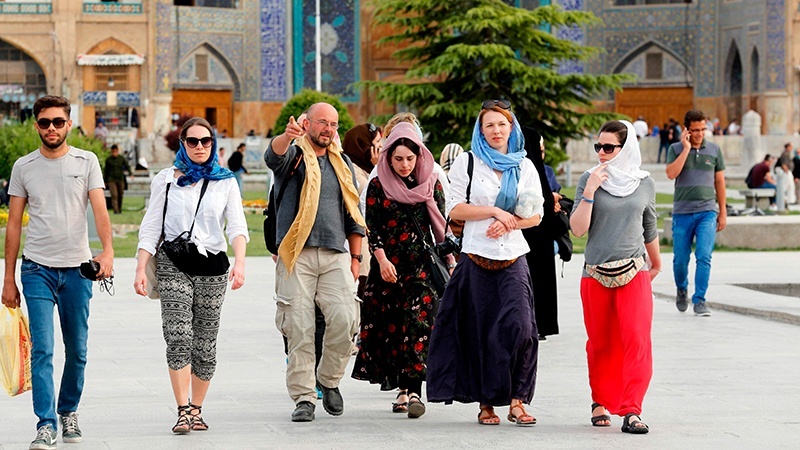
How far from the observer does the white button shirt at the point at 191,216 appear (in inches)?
286

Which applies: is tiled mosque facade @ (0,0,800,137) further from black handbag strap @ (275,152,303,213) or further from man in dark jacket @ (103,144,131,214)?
black handbag strap @ (275,152,303,213)

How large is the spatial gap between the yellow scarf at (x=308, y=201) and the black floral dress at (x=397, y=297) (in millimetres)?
217

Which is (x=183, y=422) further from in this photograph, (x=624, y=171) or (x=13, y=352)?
(x=624, y=171)

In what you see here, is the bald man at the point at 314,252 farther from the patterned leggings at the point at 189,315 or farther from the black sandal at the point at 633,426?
the black sandal at the point at 633,426

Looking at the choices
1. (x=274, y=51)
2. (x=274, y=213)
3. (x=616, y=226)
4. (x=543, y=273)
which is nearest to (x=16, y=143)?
(x=543, y=273)

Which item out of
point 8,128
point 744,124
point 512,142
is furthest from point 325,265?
point 744,124

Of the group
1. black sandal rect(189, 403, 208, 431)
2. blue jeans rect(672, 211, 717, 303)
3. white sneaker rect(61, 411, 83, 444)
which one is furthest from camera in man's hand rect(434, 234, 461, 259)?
Answer: blue jeans rect(672, 211, 717, 303)

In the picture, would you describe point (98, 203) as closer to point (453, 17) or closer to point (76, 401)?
point (76, 401)

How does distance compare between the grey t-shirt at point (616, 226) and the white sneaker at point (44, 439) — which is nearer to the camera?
the white sneaker at point (44, 439)

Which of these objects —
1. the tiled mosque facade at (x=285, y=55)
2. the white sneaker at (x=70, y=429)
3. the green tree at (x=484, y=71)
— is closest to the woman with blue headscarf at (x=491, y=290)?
the white sneaker at (x=70, y=429)

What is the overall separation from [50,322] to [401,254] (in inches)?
78.1

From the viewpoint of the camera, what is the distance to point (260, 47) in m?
44.5

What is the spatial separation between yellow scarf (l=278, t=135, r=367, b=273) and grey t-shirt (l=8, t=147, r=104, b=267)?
1.17 m

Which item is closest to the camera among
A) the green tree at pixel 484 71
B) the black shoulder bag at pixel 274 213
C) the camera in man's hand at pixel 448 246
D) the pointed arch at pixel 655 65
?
the black shoulder bag at pixel 274 213
